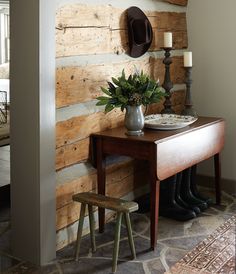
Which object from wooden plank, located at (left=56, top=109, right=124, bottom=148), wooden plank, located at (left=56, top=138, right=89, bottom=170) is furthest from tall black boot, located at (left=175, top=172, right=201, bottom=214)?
wooden plank, located at (left=56, top=138, right=89, bottom=170)

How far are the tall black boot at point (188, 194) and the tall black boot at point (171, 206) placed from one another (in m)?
0.16

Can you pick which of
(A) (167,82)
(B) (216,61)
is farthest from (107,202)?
(B) (216,61)

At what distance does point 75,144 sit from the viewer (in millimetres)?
2959

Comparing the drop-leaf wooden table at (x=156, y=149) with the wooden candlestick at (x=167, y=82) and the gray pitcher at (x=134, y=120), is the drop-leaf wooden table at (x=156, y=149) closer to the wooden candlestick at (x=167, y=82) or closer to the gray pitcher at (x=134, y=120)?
the gray pitcher at (x=134, y=120)

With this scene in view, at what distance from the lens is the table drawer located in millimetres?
2877

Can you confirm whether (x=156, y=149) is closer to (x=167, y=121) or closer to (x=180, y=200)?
(x=167, y=121)

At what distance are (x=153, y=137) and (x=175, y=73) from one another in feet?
4.43

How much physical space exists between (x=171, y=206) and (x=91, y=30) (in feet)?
5.21

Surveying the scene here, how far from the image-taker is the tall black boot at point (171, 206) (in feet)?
11.5

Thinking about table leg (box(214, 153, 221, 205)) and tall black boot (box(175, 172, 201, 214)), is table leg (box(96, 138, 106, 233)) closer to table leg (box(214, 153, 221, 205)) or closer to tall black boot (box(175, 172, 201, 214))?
tall black boot (box(175, 172, 201, 214))

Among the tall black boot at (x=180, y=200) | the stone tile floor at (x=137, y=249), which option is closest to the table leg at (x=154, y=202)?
the stone tile floor at (x=137, y=249)

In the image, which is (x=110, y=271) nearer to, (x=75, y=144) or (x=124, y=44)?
(x=75, y=144)

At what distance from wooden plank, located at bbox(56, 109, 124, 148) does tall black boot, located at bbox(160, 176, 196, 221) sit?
0.69 m

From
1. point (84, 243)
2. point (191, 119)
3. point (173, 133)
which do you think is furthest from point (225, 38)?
point (84, 243)
